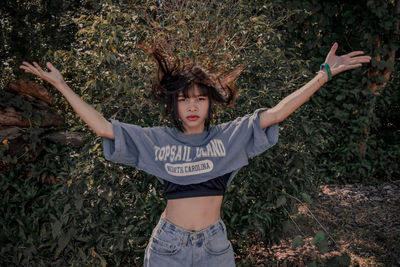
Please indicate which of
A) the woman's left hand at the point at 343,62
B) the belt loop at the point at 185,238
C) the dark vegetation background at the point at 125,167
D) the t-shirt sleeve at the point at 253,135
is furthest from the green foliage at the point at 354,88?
the belt loop at the point at 185,238

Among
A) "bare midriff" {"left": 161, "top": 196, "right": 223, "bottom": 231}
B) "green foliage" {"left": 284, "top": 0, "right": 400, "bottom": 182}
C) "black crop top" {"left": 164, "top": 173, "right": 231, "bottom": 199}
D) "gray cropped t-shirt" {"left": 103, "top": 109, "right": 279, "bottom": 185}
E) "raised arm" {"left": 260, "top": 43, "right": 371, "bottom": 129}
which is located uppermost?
"green foliage" {"left": 284, "top": 0, "right": 400, "bottom": 182}

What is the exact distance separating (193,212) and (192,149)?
0.29m

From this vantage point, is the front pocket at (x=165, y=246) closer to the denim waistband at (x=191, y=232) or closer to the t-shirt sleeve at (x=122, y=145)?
the denim waistband at (x=191, y=232)

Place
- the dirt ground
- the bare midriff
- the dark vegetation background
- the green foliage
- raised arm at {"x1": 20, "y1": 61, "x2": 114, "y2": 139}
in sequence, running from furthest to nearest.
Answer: the green foliage
the dirt ground
the dark vegetation background
the bare midriff
raised arm at {"x1": 20, "y1": 61, "x2": 114, "y2": 139}

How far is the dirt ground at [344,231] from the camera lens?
2.98 meters

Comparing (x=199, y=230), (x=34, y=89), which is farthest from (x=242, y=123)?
(x=34, y=89)

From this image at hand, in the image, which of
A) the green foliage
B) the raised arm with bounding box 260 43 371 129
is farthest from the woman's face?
the green foliage

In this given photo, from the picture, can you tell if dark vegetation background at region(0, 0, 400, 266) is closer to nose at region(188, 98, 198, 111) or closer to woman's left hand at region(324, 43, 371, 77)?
nose at region(188, 98, 198, 111)

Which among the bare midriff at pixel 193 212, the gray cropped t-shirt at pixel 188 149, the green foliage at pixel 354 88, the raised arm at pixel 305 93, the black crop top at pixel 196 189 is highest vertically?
the green foliage at pixel 354 88

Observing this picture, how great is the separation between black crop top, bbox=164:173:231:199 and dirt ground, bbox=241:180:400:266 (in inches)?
34.9

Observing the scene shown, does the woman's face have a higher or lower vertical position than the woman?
higher

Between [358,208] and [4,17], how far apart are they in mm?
4626

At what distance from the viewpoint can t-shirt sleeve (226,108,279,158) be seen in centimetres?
188

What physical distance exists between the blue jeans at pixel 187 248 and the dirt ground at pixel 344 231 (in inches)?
35.2
